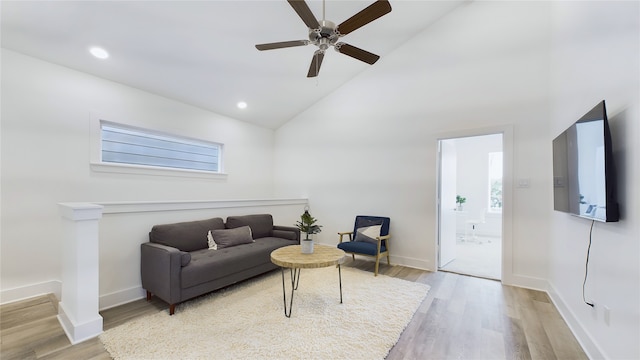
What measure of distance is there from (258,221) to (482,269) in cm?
362

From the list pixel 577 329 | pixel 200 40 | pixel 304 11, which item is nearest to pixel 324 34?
pixel 304 11

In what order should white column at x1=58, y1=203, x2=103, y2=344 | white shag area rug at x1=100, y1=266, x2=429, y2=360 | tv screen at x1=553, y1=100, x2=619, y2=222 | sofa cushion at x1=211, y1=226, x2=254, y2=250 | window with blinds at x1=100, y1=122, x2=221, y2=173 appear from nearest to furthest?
1. tv screen at x1=553, y1=100, x2=619, y2=222
2. white shag area rug at x1=100, y1=266, x2=429, y2=360
3. white column at x1=58, y1=203, x2=103, y2=344
4. sofa cushion at x1=211, y1=226, x2=254, y2=250
5. window with blinds at x1=100, y1=122, x2=221, y2=173

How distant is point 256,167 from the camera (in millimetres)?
5777

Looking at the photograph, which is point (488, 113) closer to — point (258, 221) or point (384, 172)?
point (384, 172)

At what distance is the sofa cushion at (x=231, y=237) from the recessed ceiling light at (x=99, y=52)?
8.24 ft

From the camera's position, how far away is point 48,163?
3.10 m

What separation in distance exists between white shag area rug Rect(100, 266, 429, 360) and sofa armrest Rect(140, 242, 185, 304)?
0.22m

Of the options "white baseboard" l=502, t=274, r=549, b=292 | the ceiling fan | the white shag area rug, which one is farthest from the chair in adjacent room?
the ceiling fan

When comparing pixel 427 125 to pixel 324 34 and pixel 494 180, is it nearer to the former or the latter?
pixel 324 34

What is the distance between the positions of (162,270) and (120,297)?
68 centimetres

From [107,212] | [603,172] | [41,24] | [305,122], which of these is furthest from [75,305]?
[305,122]

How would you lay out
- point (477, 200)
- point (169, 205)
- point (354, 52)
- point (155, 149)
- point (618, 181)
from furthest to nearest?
point (477, 200) → point (155, 149) → point (169, 205) → point (354, 52) → point (618, 181)

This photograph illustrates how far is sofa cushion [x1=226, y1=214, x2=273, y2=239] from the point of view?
12.7ft

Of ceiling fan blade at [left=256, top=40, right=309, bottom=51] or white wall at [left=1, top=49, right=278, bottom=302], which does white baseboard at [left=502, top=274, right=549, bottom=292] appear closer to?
ceiling fan blade at [left=256, top=40, right=309, bottom=51]
